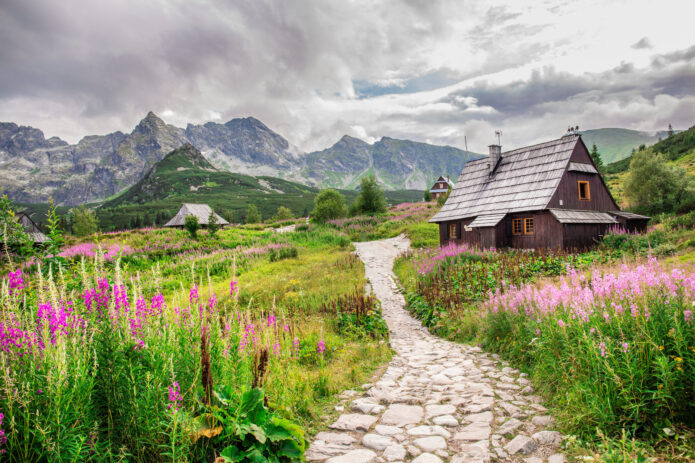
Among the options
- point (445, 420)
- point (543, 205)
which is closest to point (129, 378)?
point (445, 420)

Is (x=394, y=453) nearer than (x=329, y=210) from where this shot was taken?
Yes

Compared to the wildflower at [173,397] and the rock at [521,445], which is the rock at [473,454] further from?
the wildflower at [173,397]

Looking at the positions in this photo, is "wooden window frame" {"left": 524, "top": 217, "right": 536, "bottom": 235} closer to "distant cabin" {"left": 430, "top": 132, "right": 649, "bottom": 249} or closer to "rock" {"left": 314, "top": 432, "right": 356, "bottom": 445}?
"distant cabin" {"left": 430, "top": 132, "right": 649, "bottom": 249}

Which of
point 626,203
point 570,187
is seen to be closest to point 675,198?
point 626,203

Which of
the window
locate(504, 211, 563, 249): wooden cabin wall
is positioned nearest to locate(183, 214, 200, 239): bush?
locate(504, 211, 563, 249): wooden cabin wall

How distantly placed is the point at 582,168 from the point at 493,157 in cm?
597

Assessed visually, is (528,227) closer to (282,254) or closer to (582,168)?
(582,168)

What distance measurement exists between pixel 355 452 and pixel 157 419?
6.64ft

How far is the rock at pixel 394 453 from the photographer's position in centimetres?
363

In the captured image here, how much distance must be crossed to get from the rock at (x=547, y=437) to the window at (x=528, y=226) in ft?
66.4

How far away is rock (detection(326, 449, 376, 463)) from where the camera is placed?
3.58m

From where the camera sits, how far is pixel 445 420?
445 centimetres

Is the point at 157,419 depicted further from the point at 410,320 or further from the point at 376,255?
the point at 376,255

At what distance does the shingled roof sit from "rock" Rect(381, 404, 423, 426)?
63.4 ft
